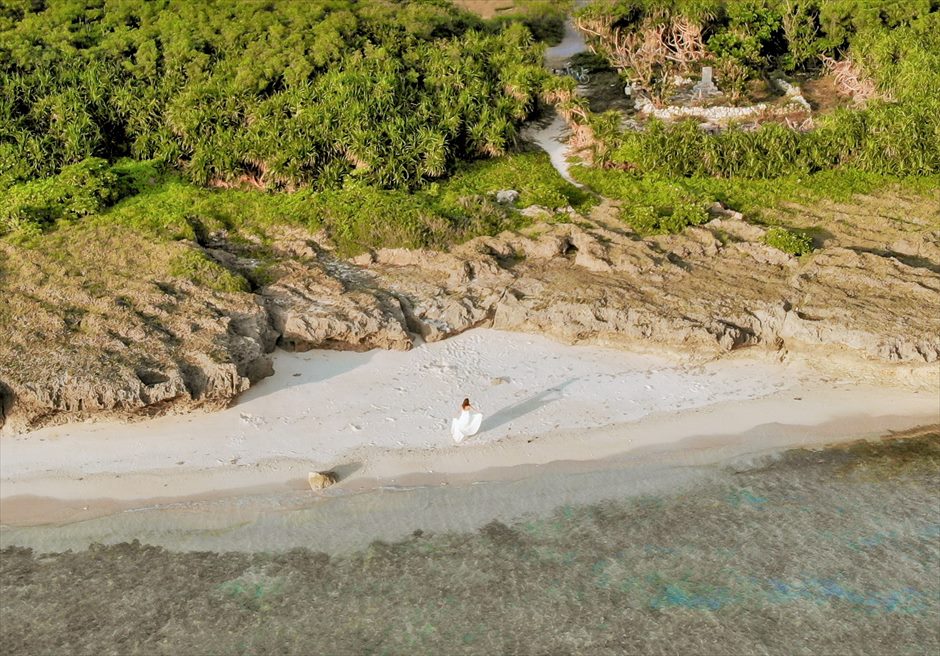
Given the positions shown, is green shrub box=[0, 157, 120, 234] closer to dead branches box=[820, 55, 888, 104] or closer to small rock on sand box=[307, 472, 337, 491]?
small rock on sand box=[307, 472, 337, 491]

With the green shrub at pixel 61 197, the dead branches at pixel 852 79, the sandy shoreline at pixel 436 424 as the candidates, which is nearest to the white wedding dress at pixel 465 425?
the sandy shoreline at pixel 436 424

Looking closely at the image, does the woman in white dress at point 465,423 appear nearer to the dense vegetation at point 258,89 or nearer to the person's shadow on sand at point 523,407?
the person's shadow on sand at point 523,407

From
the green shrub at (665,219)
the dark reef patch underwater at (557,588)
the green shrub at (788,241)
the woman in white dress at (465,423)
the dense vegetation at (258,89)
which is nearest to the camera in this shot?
the dark reef patch underwater at (557,588)

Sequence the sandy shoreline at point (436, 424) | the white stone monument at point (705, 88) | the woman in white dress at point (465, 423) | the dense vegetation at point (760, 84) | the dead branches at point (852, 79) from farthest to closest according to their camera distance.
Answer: the white stone monument at point (705, 88) → the dead branches at point (852, 79) → the dense vegetation at point (760, 84) → the woman in white dress at point (465, 423) → the sandy shoreline at point (436, 424)

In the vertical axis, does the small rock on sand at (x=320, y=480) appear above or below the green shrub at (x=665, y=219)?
below

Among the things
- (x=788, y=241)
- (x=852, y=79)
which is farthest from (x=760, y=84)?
(x=788, y=241)

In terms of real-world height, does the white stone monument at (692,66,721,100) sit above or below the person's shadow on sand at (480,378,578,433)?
above

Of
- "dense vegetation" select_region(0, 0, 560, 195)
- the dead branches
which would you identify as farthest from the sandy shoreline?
the dead branches

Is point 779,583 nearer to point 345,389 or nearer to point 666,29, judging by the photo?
point 345,389
